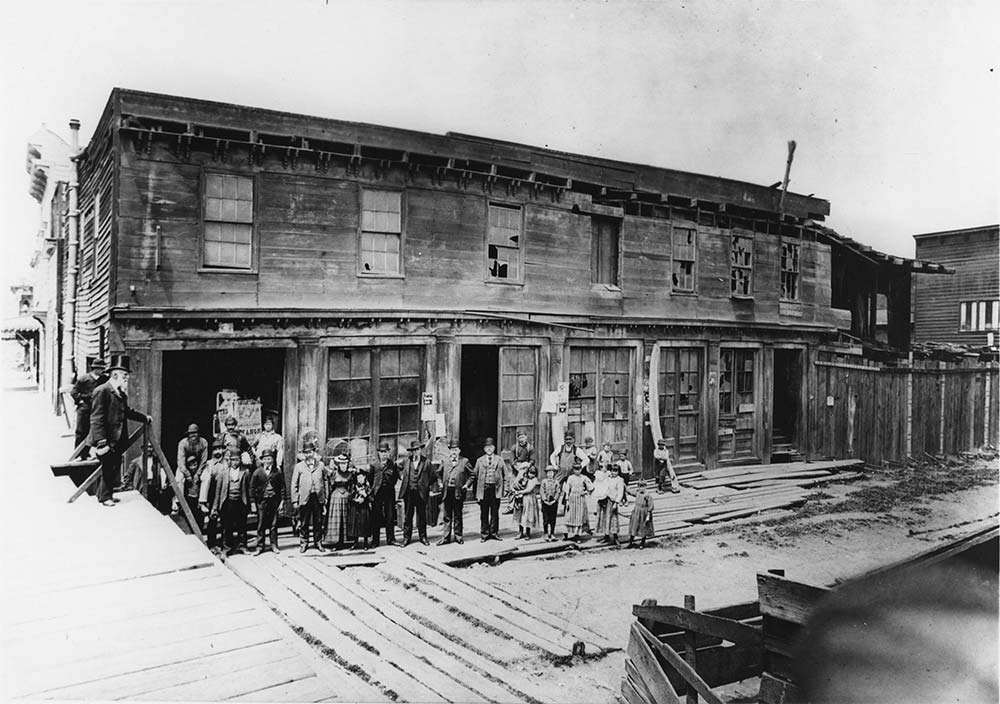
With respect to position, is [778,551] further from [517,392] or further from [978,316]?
[517,392]

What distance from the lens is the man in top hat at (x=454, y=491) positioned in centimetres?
638

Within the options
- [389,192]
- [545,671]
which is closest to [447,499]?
[545,671]

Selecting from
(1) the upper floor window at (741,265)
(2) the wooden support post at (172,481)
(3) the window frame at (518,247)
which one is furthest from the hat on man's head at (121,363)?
(1) the upper floor window at (741,265)

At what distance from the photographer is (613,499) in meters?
6.56

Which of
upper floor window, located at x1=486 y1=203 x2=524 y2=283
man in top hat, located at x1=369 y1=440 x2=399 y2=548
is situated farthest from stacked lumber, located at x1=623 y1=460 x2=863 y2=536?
upper floor window, located at x1=486 y1=203 x2=524 y2=283

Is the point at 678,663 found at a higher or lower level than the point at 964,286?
lower

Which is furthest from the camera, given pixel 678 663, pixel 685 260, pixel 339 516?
pixel 685 260

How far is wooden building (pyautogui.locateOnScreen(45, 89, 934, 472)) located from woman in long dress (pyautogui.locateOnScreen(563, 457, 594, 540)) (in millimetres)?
717

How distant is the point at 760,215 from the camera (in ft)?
22.3

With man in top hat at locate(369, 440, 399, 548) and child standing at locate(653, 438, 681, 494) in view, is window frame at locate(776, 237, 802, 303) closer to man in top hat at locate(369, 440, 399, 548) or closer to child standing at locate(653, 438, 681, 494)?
child standing at locate(653, 438, 681, 494)

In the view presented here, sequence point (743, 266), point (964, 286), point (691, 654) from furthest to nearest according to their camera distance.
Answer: point (743, 266), point (964, 286), point (691, 654)

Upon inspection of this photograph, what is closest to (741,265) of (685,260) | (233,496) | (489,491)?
(685,260)

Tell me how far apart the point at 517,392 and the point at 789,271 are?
3614 millimetres

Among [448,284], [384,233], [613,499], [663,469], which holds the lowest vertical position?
[613,499]
